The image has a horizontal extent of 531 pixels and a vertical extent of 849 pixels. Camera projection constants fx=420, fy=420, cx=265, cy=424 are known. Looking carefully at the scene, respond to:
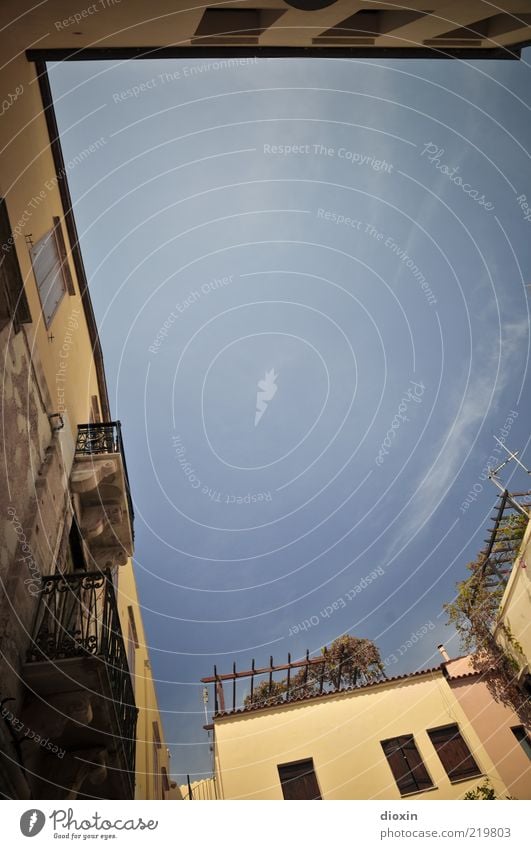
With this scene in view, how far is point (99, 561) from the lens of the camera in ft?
30.1

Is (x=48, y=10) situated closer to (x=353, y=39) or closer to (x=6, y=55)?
(x=6, y=55)

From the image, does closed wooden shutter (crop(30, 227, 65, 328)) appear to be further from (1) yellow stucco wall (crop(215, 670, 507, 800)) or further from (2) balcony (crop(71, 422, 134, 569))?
(1) yellow stucco wall (crop(215, 670, 507, 800))

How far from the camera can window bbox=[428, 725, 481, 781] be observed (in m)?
11.4

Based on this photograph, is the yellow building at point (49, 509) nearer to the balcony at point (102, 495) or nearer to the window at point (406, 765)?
the balcony at point (102, 495)

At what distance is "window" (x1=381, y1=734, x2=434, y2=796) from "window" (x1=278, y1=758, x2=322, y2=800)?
6.97ft

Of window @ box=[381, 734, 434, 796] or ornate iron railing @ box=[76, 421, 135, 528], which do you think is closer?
ornate iron railing @ box=[76, 421, 135, 528]

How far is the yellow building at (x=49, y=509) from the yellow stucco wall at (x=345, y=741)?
3048 millimetres

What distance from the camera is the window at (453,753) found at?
1136 centimetres

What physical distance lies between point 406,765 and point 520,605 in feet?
17.8

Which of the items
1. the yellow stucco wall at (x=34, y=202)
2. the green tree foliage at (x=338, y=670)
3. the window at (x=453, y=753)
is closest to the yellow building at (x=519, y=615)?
the window at (x=453, y=753)

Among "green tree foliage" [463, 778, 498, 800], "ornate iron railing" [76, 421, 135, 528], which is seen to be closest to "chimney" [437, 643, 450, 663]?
"green tree foliage" [463, 778, 498, 800]
